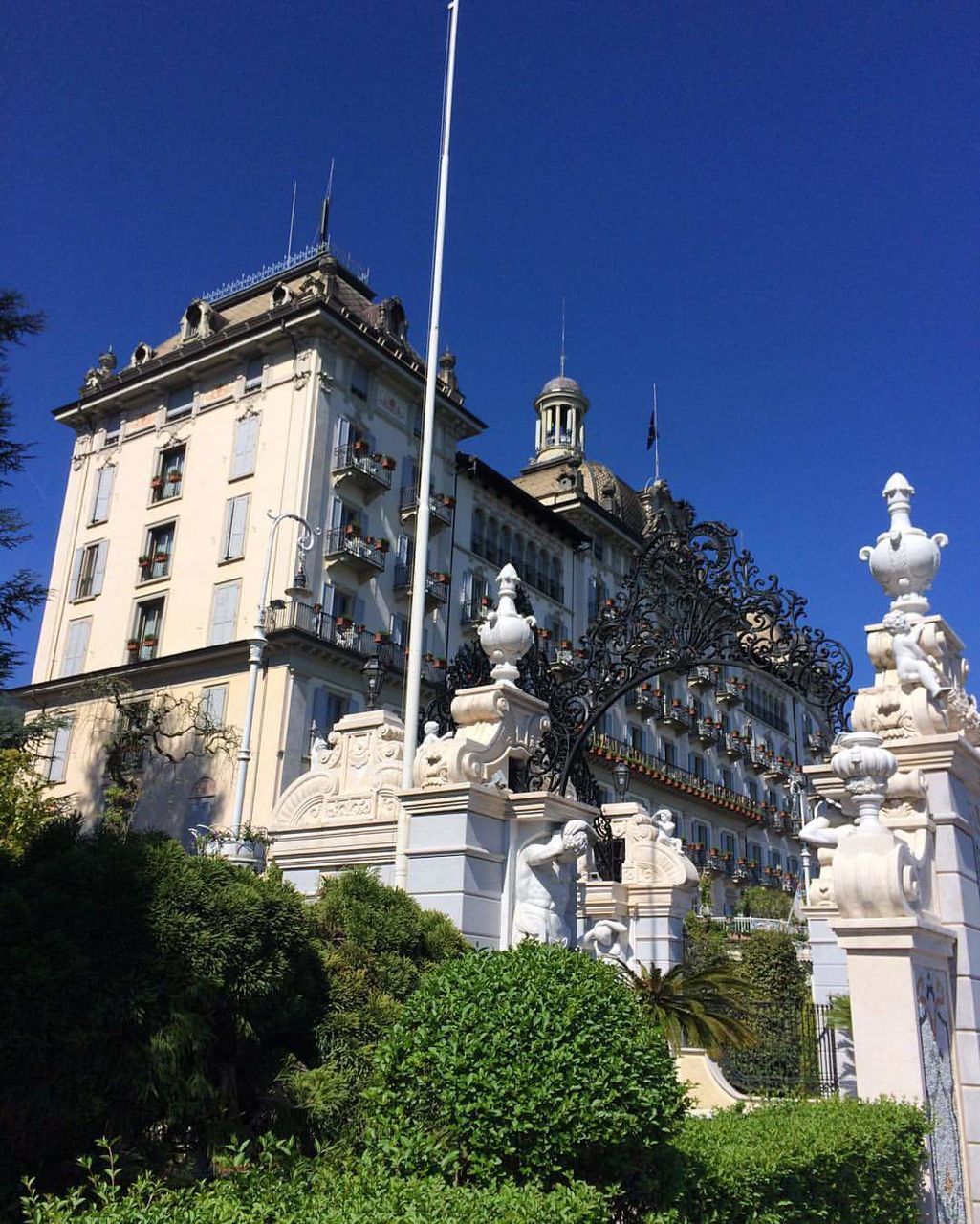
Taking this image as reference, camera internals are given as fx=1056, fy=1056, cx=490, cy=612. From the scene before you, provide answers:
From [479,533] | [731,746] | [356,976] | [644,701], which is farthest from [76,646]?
[731,746]

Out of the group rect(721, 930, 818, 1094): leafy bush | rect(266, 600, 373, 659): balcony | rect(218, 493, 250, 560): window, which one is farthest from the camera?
rect(218, 493, 250, 560): window

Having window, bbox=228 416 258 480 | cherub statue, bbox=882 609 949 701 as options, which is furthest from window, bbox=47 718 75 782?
cherub statue, bbox=882 609 949 701

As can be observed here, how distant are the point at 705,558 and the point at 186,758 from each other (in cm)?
2348

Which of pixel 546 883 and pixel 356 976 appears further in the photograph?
pixel 546 883

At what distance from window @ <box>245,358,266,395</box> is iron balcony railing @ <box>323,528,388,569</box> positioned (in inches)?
248

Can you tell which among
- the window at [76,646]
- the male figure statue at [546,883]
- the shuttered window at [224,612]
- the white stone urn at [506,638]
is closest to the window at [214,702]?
the shuttered window at [224,612]

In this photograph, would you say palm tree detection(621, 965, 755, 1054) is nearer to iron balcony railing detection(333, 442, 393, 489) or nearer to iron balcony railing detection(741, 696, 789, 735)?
iron balcony railing detection(333, 442, 393, 489)

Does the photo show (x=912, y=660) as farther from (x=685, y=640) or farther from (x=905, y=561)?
(x=685, y=640)

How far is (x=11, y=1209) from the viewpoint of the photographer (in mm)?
4934

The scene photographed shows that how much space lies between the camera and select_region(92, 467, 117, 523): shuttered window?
128 ft

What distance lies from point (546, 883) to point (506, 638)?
2636 millimetres

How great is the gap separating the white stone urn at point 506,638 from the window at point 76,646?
2869 centimetres

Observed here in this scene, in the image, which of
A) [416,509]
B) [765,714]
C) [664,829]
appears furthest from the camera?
[765,714]

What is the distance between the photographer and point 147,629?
36125 mm
